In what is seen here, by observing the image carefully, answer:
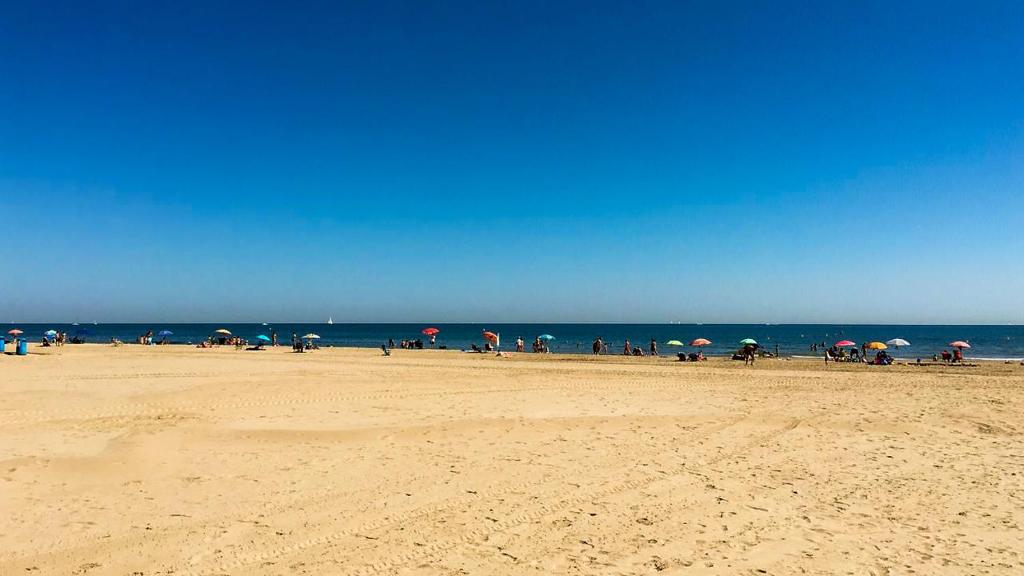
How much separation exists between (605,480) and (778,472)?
10.3 ft

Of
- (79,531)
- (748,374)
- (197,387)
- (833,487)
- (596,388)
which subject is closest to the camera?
(79,531)

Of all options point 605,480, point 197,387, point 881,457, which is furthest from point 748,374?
point 197,387

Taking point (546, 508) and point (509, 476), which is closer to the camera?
point (546, 508)

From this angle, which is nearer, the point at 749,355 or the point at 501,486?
the point at 501,486

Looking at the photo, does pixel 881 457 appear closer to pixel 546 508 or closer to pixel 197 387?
pixel 546 508

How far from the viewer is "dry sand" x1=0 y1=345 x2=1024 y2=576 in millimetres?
6266

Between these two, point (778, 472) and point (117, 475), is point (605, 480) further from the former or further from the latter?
point (117, 475)

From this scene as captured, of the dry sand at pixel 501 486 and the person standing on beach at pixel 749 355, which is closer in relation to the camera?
the dry sand at pixel 501 486

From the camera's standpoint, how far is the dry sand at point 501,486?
247 inches

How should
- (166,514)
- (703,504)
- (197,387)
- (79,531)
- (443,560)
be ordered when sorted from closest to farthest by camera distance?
1. (443,560)
2. (79,531)
3. (166,514)
4. (703,504)
5. (197,387)

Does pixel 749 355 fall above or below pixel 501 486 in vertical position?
above

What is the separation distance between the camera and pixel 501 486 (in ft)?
28.7

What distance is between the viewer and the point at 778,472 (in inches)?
384

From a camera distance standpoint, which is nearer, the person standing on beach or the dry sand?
the dry sand
